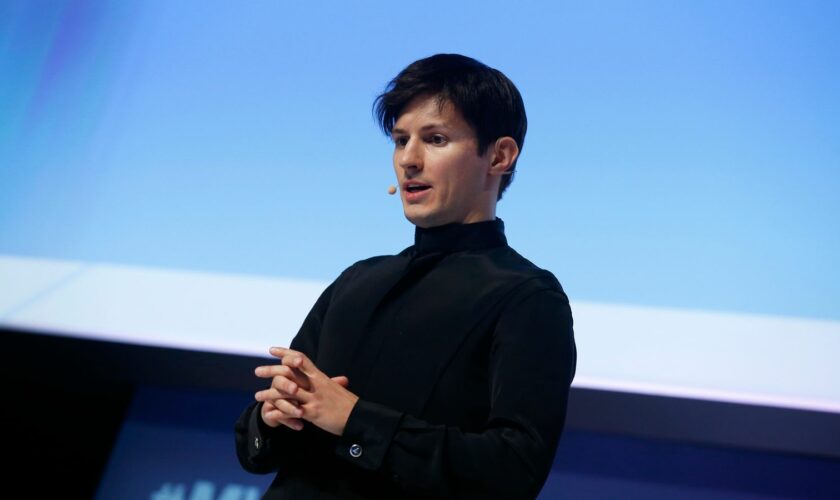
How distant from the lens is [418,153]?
1.05m

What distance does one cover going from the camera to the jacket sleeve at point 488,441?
2.72ft

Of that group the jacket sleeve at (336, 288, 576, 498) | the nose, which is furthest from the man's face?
the jacket sleeve at (336, 288, 576, 498)

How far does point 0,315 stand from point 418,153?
1.43 metres

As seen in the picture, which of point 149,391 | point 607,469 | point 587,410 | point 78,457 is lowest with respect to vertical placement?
point 78,457

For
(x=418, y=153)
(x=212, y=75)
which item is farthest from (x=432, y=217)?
(x=212, y=75)

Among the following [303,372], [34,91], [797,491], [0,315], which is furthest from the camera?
[34,91]

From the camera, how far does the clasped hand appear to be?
850 mm

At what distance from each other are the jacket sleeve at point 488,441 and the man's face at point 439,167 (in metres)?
0.23

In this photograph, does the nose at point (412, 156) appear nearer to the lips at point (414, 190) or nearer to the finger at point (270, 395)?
the lips at point (414, 190)

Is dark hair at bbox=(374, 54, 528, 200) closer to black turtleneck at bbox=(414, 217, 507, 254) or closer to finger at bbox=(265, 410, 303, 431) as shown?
black turtleneck at bbox=(414, 217, 507, 254)

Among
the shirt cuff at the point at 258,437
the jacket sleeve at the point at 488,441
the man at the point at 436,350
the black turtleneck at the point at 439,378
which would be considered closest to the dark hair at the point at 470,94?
the man at the point at 436,350

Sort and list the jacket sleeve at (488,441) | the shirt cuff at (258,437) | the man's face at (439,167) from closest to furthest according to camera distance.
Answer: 1. the jacket sleeve at (488,441)
2. the shirt cuff at (258,437)
3. the man's face at (439,167)

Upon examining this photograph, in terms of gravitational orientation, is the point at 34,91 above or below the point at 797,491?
above

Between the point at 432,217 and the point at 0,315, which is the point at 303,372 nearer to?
the point at 432,217
